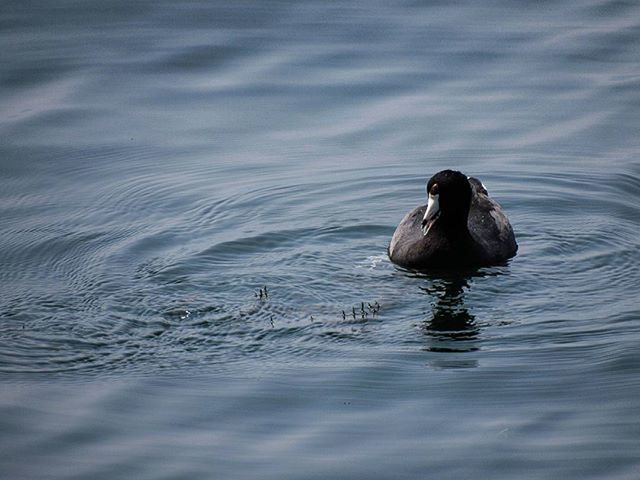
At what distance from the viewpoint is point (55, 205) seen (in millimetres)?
13953

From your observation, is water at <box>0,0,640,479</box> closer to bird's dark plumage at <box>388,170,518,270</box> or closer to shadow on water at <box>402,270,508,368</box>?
shadow on water at <box>402,270,508,368</box>

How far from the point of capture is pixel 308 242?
12633mm

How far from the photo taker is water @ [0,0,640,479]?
8.46 meters

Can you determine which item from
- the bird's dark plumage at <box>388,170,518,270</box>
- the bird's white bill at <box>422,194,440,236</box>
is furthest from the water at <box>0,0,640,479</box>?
the bird's white bill at <box>422,194,440,236</box>

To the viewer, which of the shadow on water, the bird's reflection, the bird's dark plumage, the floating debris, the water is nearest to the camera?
the water

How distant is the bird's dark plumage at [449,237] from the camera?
484 inches

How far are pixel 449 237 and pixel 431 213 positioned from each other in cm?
32

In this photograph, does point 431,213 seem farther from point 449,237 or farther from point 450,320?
point 450,320

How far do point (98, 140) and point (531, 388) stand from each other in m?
8.72

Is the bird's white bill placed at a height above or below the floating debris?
above

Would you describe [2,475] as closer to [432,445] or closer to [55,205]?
[432,445]

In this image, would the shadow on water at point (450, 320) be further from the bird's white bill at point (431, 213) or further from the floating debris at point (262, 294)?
the floating debris at point (262, 294)

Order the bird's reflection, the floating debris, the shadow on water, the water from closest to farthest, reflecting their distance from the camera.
Result: the water
the shadow on water
the bird's reflection
the floating debris

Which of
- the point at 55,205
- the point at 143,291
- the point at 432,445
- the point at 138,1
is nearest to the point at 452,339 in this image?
the point at 432,445
